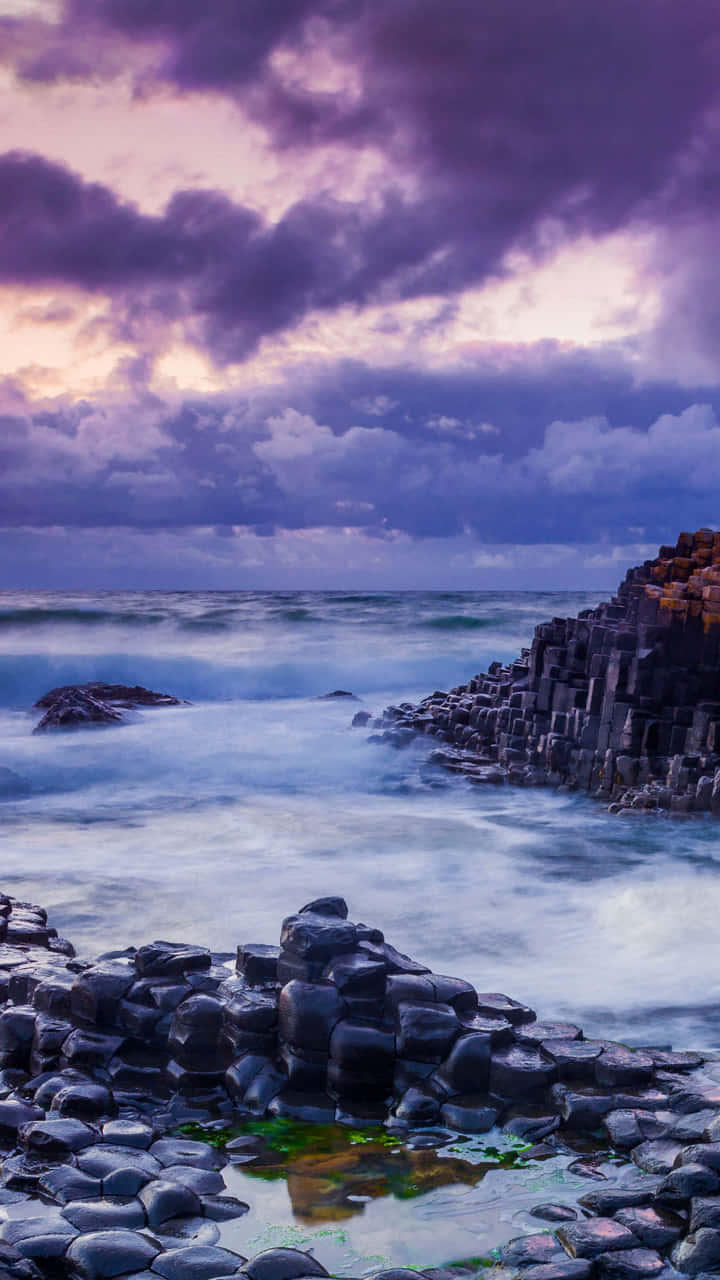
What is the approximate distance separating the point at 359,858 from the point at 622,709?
505 cm

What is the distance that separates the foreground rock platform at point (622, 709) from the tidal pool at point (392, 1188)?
28.5 ft

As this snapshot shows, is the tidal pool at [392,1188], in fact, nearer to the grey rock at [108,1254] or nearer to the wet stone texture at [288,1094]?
the wet stone texture at [288,1094]

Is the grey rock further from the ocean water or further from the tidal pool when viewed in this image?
the ocean water

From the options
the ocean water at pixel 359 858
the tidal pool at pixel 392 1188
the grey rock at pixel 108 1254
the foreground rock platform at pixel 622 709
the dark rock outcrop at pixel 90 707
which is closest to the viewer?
the grey rock at pixel 108 1254

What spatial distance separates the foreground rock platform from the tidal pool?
867 centimetres

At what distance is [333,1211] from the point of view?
404 centimetres

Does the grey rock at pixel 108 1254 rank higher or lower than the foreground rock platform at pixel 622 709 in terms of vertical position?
lower

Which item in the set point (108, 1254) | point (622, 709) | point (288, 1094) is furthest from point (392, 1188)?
point (622, 709)

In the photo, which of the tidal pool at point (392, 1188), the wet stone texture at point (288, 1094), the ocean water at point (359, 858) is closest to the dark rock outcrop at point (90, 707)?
the ocean water at point (359, 858)

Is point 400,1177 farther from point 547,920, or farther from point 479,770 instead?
point 479,770

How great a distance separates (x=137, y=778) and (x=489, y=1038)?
11.7m

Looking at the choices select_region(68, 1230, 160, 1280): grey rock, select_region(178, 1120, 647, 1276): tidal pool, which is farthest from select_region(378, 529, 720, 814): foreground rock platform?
select_region(68, 1230, 160, 1280): grey rock

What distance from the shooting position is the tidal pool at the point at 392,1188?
380 cm

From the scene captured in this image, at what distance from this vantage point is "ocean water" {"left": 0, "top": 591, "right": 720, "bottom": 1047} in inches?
291
